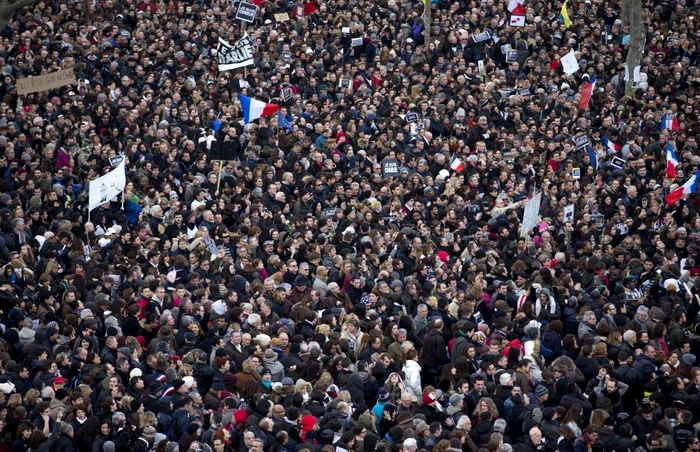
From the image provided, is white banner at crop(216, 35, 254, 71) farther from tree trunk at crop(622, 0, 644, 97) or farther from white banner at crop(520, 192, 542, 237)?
tree trunk at crop(622, 0, 644, 97)

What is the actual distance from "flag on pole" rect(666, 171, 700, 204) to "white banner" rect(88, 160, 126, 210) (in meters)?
10.2

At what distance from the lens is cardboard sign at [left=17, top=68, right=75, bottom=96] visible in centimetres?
2309

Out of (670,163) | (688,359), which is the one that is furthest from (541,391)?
(670,163)

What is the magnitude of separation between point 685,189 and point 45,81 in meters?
13.2

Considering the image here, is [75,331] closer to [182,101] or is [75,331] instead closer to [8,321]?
[8,321]

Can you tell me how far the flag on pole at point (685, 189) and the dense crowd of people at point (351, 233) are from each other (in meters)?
0.29

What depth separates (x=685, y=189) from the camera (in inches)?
818

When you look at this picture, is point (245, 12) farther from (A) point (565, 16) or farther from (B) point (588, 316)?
(B) point (588, 316)

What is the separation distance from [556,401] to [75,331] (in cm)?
650

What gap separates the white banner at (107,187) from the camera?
19047mm

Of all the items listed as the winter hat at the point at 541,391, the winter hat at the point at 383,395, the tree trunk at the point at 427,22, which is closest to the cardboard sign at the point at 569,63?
the tree trunk at the point at 427,22

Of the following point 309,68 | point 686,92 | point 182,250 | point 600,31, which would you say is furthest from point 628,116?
point 182,250

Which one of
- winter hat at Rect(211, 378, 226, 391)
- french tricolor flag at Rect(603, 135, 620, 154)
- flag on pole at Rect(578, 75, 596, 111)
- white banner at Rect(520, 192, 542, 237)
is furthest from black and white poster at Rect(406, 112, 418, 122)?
winter hat at Rect(211, 378, 226, 391)

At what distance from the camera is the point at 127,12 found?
29406 mm
